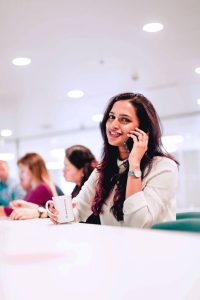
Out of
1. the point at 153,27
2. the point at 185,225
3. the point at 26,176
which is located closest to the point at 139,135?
the point at 185,225

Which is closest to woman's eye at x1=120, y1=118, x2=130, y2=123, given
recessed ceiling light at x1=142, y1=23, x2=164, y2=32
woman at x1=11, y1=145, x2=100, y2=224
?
woman at x1=11, y1=145, x2=100, y2=224

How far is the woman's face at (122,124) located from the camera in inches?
69.3

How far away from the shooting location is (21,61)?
14.4 ft

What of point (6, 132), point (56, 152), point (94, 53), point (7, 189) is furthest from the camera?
point (56, 152)

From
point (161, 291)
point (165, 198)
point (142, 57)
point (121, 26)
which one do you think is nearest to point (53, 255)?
point (161, 291)

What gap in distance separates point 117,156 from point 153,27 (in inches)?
81.7

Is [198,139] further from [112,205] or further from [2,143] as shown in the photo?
[112,205]

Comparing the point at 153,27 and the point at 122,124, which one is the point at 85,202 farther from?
the point at 153,27

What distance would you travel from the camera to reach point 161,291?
0.49 metres

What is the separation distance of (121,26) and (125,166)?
6.94 feet

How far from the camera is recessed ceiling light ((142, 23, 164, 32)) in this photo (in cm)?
355

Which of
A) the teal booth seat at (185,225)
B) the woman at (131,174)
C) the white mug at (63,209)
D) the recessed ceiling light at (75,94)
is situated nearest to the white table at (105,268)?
the teal booth seat at (185,225)

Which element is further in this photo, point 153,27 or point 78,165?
point 153,27

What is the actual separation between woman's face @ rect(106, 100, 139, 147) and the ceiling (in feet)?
5.10
